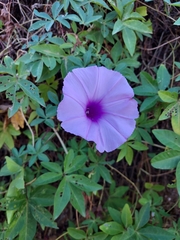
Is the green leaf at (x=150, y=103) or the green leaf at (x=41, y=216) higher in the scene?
the green leaf at (x=150, y=103)

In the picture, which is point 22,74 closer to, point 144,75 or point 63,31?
point 63,31

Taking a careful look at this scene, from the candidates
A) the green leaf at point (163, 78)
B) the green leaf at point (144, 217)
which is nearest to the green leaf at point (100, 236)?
the green leaf at point (144, 217)

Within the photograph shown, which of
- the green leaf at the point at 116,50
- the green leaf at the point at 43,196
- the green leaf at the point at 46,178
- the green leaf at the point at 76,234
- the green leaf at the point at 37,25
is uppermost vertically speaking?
the green leaf at the point at 37,25

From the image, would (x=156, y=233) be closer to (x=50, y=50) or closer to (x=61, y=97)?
(x=61, y=97)

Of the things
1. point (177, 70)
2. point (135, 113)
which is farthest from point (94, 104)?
point (177, 70)

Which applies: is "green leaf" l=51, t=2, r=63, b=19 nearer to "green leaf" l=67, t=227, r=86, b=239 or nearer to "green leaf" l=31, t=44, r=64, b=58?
"green leaf" l=31, t=44, r=64, b=58

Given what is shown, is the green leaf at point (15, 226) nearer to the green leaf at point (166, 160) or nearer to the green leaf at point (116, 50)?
the green leaf at point (166, 160)

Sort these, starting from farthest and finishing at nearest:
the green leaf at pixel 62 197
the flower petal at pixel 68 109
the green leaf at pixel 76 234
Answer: the green leaf at pixel 76 234 → the green leaf at pixel 62 197 → the flower petal at pixel 68 109

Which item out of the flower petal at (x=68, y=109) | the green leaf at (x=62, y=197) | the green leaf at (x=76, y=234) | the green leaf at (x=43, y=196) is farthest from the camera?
the green leaf at (x=76, y=234)

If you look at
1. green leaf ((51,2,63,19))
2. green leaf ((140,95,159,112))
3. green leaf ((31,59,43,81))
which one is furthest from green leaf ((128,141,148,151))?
green leaf ((51,2,63,19))
